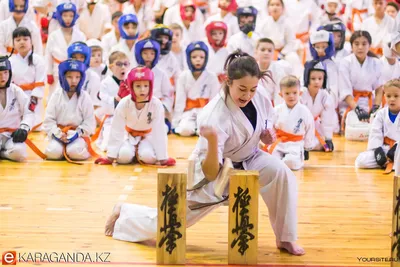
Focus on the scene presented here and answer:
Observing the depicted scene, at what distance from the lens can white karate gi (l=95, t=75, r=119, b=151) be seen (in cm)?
781

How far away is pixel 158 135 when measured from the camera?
A: 704 cm

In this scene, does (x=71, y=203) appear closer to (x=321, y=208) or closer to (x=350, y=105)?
(x=321, y=208)

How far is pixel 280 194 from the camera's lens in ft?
14.2

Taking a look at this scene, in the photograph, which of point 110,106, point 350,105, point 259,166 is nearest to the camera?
point 259,166

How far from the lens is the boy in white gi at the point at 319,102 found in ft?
25.1

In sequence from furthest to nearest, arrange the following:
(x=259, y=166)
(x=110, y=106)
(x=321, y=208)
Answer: (x=110, y=106), (x=321, y=208), (x=259, y=166)

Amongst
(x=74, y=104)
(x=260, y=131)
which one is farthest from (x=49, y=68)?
(x=260, y=131)

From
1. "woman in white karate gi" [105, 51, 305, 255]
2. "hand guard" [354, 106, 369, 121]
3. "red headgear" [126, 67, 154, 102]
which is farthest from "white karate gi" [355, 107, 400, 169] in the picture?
"woman in white karate gi" [105, 51, 305, 255]

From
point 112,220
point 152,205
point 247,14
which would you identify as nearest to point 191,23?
point 247,14

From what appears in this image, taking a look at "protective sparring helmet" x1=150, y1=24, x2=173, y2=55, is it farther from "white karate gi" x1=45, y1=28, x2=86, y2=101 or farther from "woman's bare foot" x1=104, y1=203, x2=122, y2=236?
"woman's bare foot" x1=104, y1=203, x2=122, y2=236

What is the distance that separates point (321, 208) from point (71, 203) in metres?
1.67

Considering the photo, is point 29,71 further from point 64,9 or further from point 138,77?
point 138,77

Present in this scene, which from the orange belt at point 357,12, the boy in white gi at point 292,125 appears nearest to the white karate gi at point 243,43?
the orange belt at point 357,12

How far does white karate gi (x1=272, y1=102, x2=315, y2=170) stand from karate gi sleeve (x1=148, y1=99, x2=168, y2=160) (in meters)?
0.95
